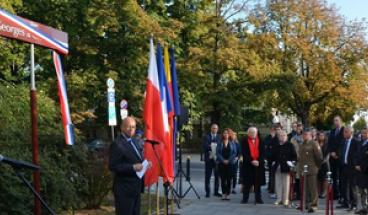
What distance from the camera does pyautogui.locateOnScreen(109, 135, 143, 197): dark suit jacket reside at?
778 cm

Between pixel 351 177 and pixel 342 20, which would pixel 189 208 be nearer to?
pixel 351 177

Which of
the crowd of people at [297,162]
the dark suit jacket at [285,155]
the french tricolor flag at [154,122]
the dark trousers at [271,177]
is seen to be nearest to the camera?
the french tricolor flag at [154,122]

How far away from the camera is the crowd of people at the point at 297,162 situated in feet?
42.1

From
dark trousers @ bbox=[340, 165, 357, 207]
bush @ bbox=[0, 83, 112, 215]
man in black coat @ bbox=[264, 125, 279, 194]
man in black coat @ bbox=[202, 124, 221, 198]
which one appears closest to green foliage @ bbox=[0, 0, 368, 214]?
bush @ bbox=[0, 83, 112, 215]

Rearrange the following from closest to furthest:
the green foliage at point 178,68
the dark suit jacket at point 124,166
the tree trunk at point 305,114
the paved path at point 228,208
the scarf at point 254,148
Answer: the dark suit jacket at point 124,166, the green foliage at point 178,68, the paved path at point 228,208, the scarf at point 254,148, the tree trunk at point 305,114

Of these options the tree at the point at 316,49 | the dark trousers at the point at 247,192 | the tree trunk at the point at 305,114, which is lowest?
the dark trousers at the point at 247,192

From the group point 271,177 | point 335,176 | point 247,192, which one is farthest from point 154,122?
point 335,176

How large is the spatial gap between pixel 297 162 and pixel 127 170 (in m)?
6.87

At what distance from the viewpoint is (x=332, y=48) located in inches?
1645

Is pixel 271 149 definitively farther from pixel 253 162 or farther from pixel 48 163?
pixel 48 163

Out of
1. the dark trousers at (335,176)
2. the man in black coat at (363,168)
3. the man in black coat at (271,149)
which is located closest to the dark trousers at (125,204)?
the man in black coat at (363,168)

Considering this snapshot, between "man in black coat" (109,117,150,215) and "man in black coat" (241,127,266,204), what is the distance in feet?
22.5

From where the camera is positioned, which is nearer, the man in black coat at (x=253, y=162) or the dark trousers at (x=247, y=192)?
the dark trousers at (x=247, y=192)

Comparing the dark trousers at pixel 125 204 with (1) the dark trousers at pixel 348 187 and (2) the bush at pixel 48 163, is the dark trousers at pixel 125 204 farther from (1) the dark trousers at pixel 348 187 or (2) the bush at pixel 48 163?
(1) the dark trousers at pixel 348 187
